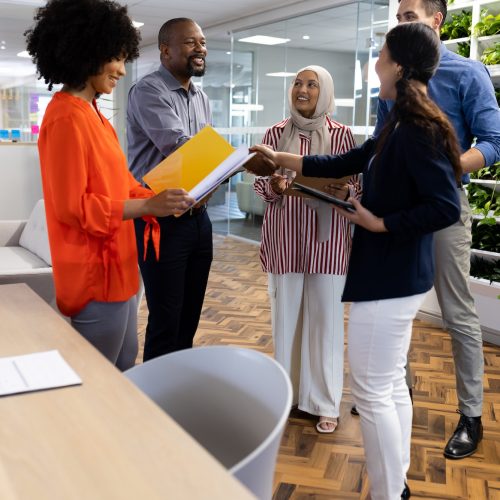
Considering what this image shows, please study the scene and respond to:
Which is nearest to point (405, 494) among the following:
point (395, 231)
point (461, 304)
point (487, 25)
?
point (461, 304)

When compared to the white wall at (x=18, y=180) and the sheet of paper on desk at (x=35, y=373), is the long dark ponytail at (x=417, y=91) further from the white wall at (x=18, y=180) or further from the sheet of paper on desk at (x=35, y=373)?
the white wall at (x=18, y=180)

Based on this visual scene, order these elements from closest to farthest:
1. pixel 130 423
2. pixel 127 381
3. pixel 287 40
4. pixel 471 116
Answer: pixel 130 423, pixel 127 381, pixel 471 116, pixel 287 40

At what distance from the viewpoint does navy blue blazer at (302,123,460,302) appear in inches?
70.4

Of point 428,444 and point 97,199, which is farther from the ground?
point 97,199

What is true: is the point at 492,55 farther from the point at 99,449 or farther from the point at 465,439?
the point at 99,449

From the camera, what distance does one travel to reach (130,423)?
1125 mm

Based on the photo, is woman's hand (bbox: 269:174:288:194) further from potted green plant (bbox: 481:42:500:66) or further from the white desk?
potted green plant (bbox: 481:42:500:66)

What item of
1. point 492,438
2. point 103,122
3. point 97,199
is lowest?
point 492,438

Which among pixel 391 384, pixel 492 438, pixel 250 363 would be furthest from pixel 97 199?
pixel 492 438

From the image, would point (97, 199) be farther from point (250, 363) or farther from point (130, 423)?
point (130, 423)

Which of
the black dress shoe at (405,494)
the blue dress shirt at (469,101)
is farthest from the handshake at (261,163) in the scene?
the black dress shoe at (405,494)

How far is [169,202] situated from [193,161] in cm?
17

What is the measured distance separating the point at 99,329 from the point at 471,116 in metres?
1.69

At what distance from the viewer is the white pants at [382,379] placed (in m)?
1.92
